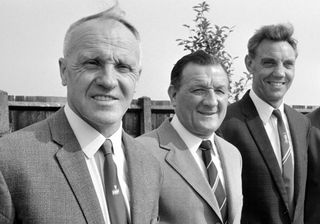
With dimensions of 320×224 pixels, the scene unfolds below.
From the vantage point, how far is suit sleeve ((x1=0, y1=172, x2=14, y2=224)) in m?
1.96

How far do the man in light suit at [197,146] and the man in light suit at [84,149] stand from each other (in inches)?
25.2

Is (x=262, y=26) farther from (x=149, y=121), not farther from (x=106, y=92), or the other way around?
(x=149, y=121)

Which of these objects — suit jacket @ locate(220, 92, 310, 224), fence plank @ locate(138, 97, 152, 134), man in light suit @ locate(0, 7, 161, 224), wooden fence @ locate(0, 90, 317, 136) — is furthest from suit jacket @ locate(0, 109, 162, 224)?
fence plank @ locate(138, 97, 152, 134)

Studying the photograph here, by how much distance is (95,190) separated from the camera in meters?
2.15

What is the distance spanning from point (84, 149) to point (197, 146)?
4.03ft

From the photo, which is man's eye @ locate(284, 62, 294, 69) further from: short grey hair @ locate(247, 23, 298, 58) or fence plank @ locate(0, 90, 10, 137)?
fence plank @ locate(0, 90, 10, 137)

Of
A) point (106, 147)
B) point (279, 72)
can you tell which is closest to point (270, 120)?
point (279, 72)

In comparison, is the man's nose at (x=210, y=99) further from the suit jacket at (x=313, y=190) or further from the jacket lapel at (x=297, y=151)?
the suit jacket at (x=313, y=190)

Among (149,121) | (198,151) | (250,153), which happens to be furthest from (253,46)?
(149,121)

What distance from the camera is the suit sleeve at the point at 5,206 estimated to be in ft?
6.45

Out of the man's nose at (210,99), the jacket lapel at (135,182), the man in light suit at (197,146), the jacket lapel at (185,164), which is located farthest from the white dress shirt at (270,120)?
the jacket lapel at (135,182)

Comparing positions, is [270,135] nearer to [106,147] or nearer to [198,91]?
[198,91]

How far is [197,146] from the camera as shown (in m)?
3.31

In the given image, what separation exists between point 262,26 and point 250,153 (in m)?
1.16
